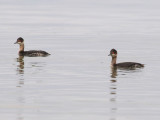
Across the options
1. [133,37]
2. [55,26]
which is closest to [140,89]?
[133,37]

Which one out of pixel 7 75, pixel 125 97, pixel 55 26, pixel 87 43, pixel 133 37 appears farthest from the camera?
pixel 55 26

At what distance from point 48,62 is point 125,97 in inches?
389

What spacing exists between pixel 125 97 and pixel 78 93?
50.8 inches

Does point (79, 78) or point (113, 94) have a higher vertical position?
point (79, 78)

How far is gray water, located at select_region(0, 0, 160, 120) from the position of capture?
18.8 m

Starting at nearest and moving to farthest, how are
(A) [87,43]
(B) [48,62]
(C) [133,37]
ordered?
(B) [48,62] → (A) [87,43] → (C) [133,37]

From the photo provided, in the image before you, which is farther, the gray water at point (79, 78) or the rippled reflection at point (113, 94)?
the gray water at point (79, 78)

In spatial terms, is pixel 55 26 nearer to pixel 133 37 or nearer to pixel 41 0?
pixel 133 37

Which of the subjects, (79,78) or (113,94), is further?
(79,78)

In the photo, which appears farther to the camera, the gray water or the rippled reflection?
the gray water

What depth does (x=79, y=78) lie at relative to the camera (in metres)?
25.0

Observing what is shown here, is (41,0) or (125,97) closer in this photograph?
(125,97)

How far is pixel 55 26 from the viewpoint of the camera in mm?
52875

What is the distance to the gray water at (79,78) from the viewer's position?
18766mm
